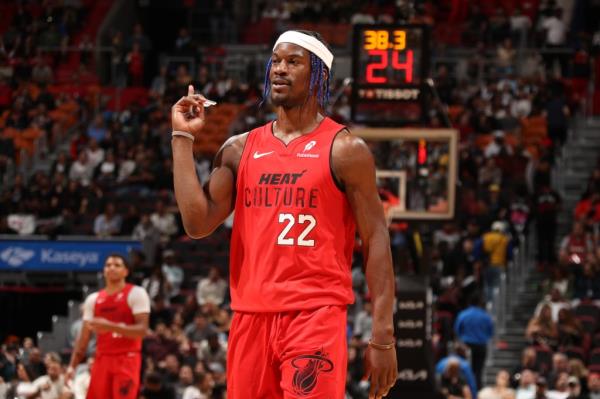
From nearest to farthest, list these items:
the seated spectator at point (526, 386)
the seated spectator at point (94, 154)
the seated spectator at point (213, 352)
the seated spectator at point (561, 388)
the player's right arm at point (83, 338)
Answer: the player's right arm at point (83, 338), the seated spectator at point (561, 388), the seated spectator at point (526, 386), the seated spectator at point (213, 352), the seated spectator at point (94, 154)

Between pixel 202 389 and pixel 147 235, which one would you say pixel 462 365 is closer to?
pixel 202 389

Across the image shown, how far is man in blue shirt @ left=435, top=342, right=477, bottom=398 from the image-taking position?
659 inches

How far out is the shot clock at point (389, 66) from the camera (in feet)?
52.6

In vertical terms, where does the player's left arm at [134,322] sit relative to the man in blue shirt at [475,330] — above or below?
above

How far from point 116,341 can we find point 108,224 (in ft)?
38.7

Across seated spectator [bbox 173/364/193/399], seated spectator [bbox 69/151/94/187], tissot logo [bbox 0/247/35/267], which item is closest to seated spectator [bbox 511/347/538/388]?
seated spectator [bbox 173/364/193/399]

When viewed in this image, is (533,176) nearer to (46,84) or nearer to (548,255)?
(548,255)

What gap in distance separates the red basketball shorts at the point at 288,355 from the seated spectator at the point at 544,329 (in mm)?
12733

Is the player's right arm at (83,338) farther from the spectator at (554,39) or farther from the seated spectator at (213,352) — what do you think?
the spectator at (554,39)

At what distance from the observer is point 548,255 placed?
22.4 metres

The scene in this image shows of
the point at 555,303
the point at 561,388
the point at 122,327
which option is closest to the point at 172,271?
the point at 555,303

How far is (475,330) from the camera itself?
726 inches

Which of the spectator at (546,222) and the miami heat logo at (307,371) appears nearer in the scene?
the miami heat logo at (307,371)

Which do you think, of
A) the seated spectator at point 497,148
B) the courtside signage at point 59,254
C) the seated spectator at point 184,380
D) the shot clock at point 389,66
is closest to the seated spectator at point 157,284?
the courtside signage at point 59,254
